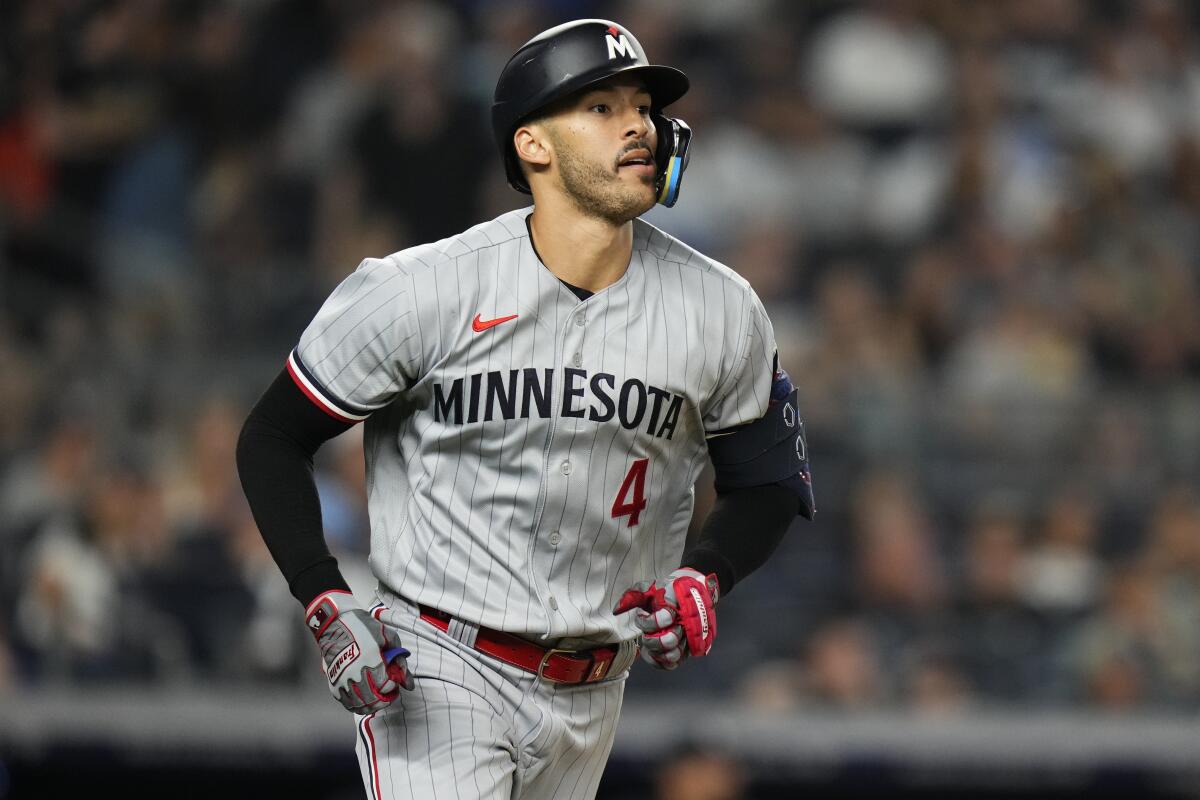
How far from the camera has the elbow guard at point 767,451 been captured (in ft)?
9.79

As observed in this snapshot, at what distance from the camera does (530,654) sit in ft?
9.26

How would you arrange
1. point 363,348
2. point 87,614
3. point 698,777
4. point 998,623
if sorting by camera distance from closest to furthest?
point 363,348
point 698,777
point 87,614
point 998,623

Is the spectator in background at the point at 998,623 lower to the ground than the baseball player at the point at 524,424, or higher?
lower

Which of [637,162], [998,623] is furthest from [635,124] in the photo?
[998,623]

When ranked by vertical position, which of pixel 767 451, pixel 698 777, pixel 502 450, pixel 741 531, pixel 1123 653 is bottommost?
pixel 1123 653

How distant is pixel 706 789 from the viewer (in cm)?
449

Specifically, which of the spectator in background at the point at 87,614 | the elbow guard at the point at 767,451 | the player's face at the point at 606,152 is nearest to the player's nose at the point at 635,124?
the player's face at the point at 606,152

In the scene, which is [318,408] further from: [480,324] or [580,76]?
[580,76]

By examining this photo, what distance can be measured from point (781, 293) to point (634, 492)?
429 centimetres

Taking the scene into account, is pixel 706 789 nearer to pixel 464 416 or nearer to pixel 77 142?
pixel 464 416

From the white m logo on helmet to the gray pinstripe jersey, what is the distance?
1.08 ft

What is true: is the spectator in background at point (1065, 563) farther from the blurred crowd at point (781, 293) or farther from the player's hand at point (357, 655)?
the player's hand at point (357, 655)

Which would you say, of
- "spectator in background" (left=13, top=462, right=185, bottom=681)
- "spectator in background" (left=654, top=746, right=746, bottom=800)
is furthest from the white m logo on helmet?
"spectator in background" (left=13, top=462, right=185, bottom=681)

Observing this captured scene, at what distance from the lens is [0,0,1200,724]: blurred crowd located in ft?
18.4
